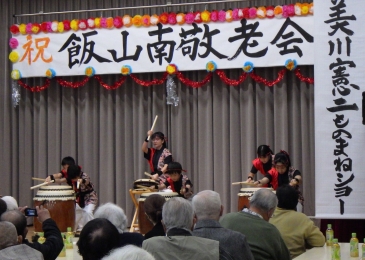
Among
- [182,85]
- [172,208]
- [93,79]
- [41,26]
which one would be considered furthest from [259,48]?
[172,208]

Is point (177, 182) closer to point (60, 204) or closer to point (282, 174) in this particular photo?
point (282, 174)

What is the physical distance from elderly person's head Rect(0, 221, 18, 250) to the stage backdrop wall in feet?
17.2

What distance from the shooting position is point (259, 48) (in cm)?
727

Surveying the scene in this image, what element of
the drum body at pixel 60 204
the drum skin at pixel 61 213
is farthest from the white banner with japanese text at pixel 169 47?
the drum skin at pixel 61 213

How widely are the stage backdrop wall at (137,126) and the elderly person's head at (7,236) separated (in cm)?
523

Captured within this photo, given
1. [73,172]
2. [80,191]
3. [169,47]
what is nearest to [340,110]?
[169,47]

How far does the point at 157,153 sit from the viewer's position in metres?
7.38

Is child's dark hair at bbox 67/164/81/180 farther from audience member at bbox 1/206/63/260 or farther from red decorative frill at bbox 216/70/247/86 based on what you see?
audience member at bbox 1/206/63/260

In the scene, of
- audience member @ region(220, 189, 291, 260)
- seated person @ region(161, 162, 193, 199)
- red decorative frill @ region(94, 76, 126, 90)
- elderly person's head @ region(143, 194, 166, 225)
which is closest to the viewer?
audience member @ region(220, 189, 291, 260)

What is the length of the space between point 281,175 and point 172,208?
3.77 meters

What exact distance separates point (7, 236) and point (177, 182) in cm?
444

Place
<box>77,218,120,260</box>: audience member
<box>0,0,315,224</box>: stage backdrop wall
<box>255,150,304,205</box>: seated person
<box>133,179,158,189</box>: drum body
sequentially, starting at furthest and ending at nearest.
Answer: <box>0,0,315,224</box>: stage backdrop wall < <box>133,179,158,189</box>: drum body < <box>255,150,304,205</box>: seated person < <box>77,218,120,260</box>: audience member

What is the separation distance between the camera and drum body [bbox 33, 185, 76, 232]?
5953 millimetres

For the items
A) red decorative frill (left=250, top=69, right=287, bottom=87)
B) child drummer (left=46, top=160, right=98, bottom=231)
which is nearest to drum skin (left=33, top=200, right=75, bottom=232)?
child drummer (left=46, top=160, right=98, bottom=231)
